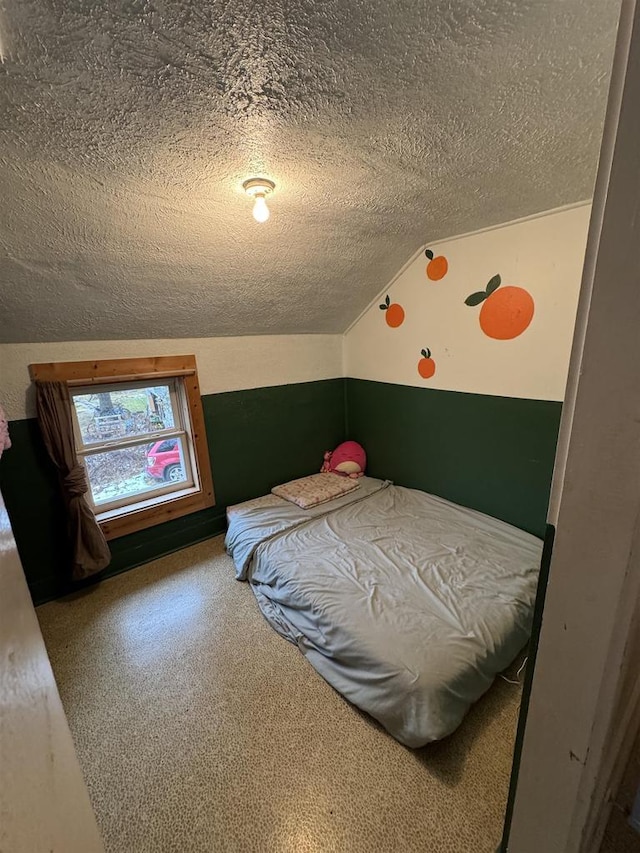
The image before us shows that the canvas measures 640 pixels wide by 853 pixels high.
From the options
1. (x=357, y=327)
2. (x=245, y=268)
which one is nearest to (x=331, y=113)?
(x=245, y=268)

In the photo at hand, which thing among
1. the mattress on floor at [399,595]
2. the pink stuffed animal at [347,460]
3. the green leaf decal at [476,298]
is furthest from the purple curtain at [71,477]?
the green leaf decal at [476,298]

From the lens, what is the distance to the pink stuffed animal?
3.20m

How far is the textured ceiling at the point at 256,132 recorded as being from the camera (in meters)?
0.82

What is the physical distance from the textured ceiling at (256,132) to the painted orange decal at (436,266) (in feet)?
0.84

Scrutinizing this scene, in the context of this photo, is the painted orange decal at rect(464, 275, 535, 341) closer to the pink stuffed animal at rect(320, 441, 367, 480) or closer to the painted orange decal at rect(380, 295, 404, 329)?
the painted orange decal at rect(380, 295, 404, 329)

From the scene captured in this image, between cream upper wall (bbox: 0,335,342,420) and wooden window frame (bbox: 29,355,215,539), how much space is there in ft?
0.18

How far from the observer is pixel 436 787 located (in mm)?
1222

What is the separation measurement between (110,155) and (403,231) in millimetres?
1566

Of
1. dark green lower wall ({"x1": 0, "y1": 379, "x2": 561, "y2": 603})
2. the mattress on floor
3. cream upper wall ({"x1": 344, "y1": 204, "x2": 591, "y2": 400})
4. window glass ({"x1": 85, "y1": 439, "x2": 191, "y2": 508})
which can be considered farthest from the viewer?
window glass ({"x1": 85, "y1": 439, "x2": 191, "y2": 508})

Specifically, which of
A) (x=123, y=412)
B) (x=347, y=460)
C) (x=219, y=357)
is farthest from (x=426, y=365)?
(x=123, y=412)

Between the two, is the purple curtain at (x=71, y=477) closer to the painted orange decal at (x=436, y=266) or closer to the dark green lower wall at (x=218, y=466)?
the dark green lower wall at (x=218, y=466)

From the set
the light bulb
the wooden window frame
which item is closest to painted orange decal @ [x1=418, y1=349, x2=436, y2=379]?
the light bulb

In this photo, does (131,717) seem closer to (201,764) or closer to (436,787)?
(201,764)

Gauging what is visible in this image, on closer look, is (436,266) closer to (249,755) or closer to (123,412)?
(123,412)
